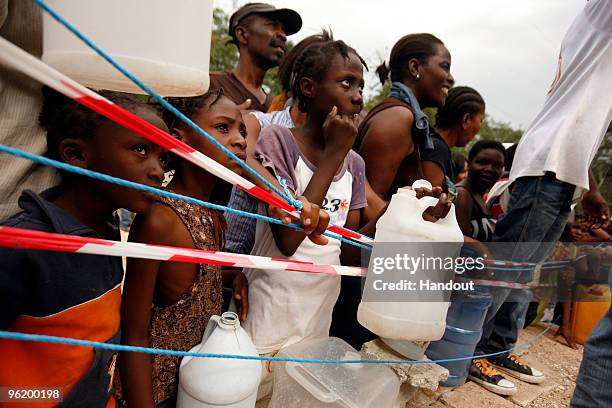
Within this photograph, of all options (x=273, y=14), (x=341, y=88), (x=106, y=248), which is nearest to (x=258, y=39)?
(x=273, y=14)

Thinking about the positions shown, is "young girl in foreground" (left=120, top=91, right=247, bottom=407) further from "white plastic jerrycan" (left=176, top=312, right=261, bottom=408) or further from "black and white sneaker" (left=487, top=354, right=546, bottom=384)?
"black and white sneaker" (left=487, top=354, right=546, bottom=384)

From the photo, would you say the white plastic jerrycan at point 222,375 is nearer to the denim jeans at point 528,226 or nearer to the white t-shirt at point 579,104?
the denim jeans at point 528,226

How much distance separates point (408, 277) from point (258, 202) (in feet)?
2.10

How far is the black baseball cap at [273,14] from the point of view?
3023 mm

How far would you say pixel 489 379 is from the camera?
8.38 ft

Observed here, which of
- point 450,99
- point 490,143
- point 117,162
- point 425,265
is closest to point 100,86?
point 117,162

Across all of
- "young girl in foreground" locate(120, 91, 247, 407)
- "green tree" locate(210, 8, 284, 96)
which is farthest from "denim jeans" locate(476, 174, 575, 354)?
"green tree" locate(210, 8, 284, 96)

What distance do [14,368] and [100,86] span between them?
629 mm

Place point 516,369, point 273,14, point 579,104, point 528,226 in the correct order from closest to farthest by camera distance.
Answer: point 579,104, point 528,226, point 516,369, point 273,14

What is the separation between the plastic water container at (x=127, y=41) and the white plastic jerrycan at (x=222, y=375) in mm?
747

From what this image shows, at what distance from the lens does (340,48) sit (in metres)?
1.73

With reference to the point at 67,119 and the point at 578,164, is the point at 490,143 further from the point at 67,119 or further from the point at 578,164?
the point at 67,119

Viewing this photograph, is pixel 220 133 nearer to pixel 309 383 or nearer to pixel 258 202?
pixel 258 202

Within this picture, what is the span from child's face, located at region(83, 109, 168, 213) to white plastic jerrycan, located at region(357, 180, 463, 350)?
2.64 feet
